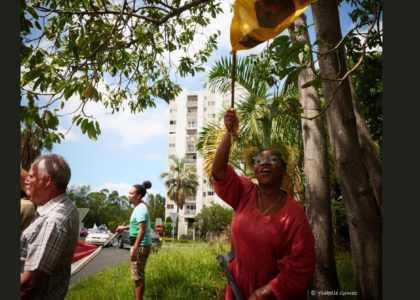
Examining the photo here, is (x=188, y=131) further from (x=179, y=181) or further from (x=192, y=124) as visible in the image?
(x=179, y=181)

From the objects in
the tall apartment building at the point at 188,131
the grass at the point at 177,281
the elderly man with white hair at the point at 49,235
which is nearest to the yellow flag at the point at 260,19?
the elderly man with white hair at the point at 49,235

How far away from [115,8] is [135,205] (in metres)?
2.53

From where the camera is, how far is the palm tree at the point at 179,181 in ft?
165

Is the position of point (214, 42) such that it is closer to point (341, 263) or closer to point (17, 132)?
point (341, 263)

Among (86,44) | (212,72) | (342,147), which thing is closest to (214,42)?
(212,72)

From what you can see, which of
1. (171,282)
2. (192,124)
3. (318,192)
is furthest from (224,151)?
(192,124)

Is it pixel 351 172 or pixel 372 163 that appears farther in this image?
pixel 372 163

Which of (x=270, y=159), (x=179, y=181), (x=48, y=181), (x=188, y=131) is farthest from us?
(x=188, y=131)

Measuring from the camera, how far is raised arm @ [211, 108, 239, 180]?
2631mm

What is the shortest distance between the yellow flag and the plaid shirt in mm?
1451

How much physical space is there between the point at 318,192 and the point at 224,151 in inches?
96.0

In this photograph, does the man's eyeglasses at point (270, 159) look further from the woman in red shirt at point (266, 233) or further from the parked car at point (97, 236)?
the parked car at point (97, 236)

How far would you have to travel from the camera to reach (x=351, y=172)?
12.2 feet

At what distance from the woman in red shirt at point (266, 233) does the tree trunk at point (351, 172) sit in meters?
1.35
